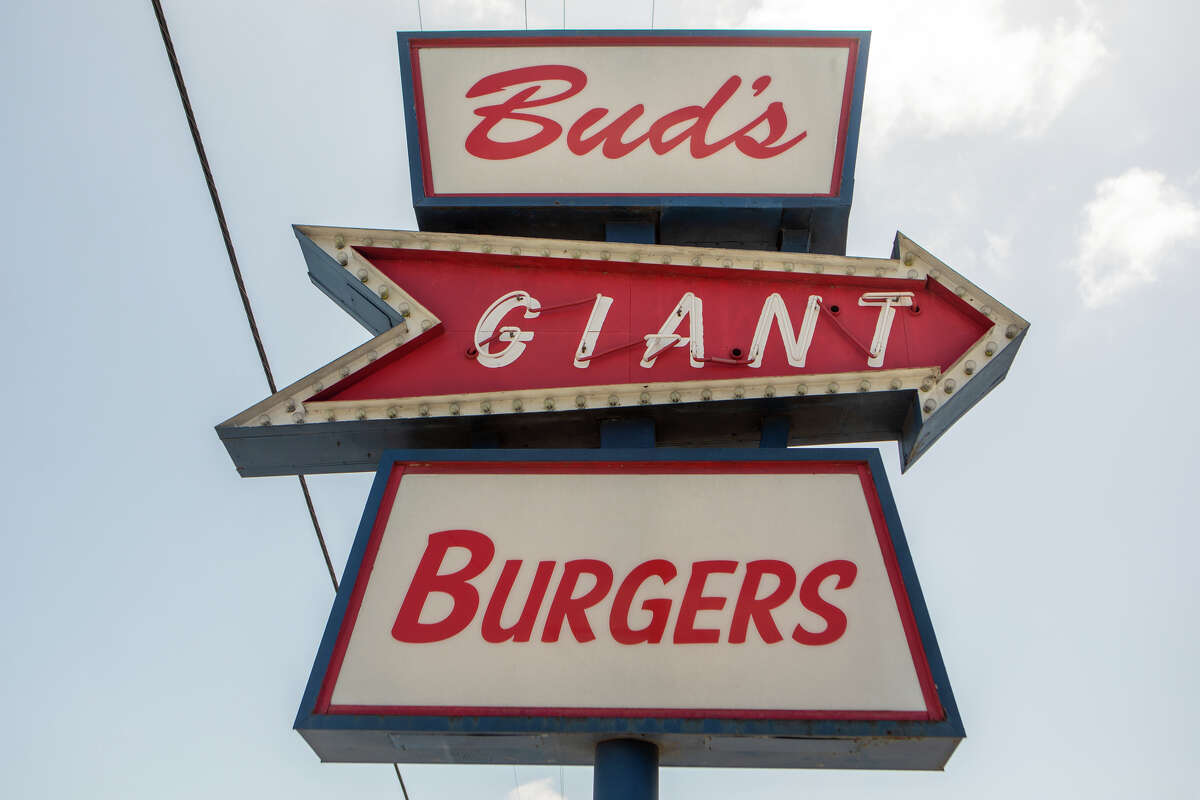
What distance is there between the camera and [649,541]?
17.9ft

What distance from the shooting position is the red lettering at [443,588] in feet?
16.9

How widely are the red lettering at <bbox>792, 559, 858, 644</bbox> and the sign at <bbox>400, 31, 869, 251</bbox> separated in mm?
2744

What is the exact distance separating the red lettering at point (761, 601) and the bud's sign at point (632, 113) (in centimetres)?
290

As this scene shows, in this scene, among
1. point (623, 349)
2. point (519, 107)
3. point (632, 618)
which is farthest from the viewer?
point (519, 107)

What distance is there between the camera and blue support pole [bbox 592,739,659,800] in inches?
191

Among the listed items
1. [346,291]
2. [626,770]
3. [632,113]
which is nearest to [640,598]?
[626,770]

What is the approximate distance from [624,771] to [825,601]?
1.28 m

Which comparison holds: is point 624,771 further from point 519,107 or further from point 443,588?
point 519,107

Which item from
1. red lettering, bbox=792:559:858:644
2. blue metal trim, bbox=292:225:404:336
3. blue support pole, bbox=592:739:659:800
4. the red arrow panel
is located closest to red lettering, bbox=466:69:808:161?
the red arrow panel

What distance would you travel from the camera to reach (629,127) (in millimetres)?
7535

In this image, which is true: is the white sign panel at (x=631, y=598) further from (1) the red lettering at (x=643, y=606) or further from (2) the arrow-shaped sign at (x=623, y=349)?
(2) the arrow-shaped sign at (x=623, y=349)

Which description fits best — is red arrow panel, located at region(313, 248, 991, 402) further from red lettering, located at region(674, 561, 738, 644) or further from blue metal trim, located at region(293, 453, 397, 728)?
red lettering, located at region(674, 561, 738, 644)

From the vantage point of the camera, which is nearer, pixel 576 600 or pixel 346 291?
pixel 576 600

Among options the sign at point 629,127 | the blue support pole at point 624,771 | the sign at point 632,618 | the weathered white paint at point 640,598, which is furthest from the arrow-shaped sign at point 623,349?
the blue support pole at point 624,771
